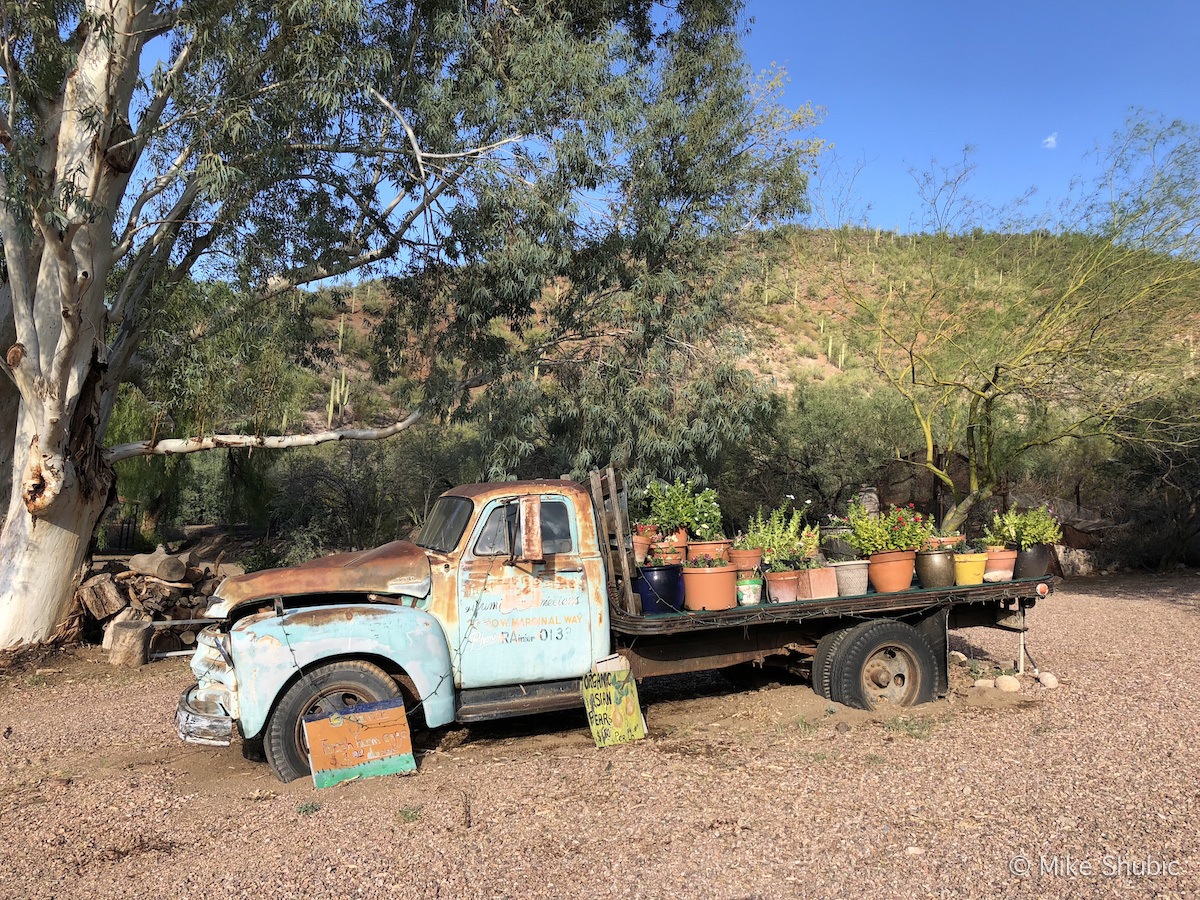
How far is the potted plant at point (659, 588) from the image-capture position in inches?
264

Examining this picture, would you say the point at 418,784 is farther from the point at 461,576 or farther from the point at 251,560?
the point at 251,560

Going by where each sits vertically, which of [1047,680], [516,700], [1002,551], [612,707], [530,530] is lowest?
[1047,680]

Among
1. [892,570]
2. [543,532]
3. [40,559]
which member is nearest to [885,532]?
[892,570]

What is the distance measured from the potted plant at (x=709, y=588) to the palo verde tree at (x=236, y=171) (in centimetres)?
640

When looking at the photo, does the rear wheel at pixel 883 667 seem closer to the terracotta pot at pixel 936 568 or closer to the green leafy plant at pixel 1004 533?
the terracotta pot at pixel 936 568

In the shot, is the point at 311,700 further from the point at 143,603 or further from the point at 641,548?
the point at 143,603

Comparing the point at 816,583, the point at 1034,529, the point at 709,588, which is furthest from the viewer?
the point at 1034,529

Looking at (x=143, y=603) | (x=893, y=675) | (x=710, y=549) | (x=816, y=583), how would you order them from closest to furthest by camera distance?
(x=710, y=549)
(x=816, y=583)
(x=893, y=675)
(x=143, y=603)

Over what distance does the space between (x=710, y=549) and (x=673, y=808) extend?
8.01ft

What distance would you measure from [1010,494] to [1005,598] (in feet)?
42.5

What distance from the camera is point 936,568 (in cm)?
743

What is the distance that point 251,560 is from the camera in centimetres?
1523

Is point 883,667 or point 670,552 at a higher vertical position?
point 670,552

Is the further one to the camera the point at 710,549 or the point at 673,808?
the point at 710,549
